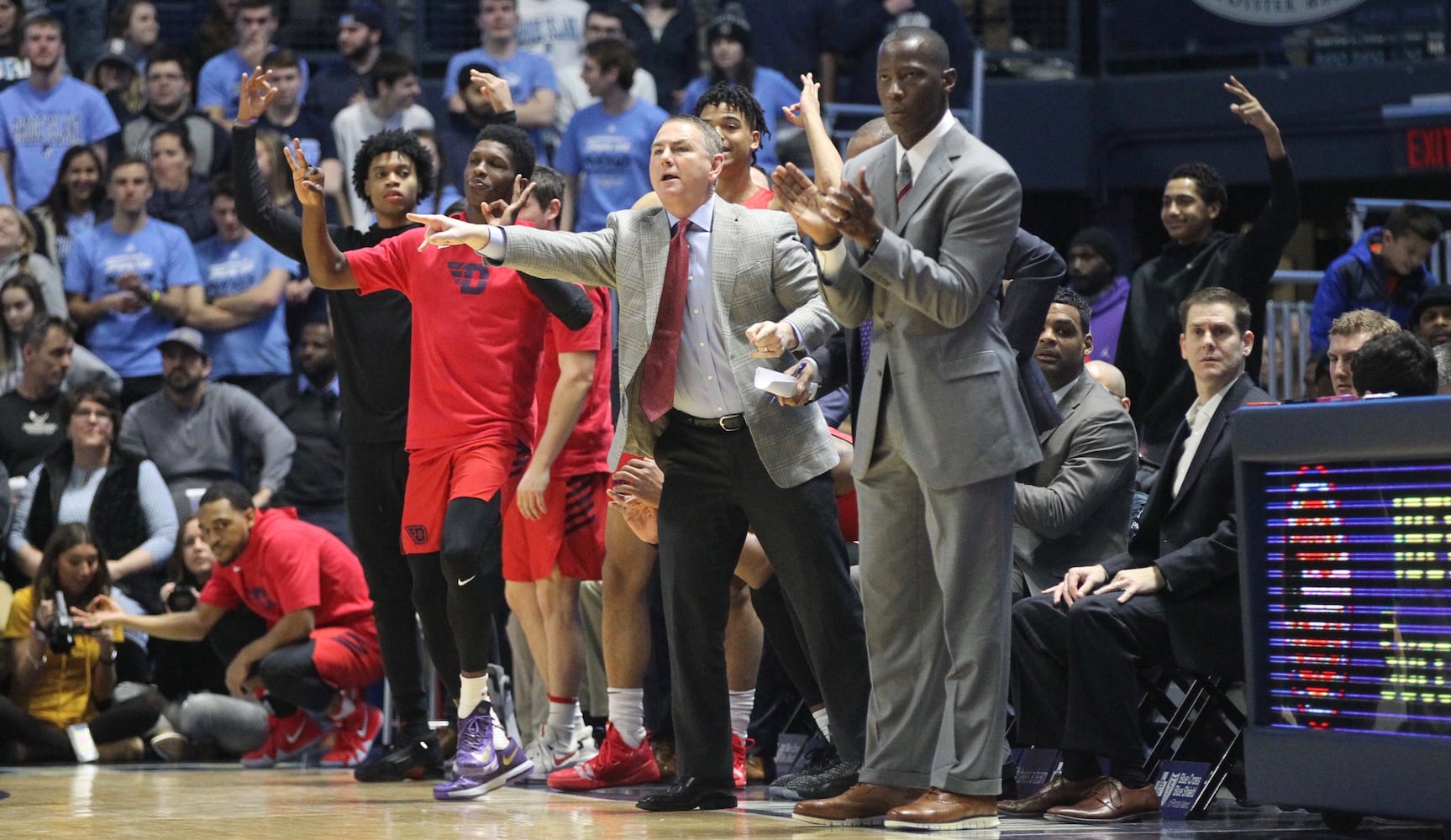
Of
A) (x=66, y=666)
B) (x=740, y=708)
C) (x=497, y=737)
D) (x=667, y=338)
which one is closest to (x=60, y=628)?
(x=66, y=666)

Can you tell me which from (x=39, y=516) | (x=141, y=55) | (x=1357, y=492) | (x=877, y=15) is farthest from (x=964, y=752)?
(x=141, y=55)

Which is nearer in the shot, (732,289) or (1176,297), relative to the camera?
(732,289)

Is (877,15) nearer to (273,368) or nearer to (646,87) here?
(646,87)

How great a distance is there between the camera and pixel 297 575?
777 cm

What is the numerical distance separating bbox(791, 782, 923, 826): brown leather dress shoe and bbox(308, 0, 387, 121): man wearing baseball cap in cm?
710

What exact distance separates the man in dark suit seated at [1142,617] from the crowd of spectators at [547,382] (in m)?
0.01

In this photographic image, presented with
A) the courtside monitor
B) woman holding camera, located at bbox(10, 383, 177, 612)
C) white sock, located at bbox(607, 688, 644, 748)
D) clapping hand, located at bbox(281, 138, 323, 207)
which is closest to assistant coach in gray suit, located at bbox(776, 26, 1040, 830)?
the courtside monitor

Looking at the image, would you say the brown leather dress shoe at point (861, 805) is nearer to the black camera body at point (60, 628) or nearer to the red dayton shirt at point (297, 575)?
the red dayton shirt at point (297, 575)

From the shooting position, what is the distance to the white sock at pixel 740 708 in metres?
6.00

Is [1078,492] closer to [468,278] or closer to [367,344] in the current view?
[468,278]

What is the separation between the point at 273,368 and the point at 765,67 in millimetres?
3833

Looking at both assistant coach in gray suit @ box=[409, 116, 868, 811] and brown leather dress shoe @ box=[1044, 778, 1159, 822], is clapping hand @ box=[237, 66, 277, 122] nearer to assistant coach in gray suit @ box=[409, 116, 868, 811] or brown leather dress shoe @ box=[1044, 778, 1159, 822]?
assistant coach in gray suit @ box=[409, 116, 868, 811]

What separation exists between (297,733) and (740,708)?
9.22 ft

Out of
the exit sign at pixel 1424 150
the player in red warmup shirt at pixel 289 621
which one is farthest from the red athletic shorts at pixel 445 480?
the exit sign at pixel 1424 150
